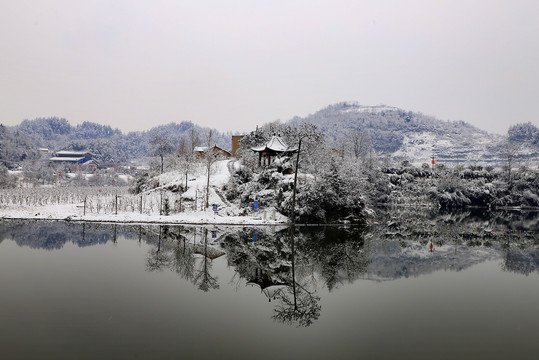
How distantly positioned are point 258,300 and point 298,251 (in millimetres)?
7926

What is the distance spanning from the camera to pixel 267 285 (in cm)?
1354

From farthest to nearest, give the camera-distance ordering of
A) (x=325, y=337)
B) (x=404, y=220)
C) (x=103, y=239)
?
(x=404, y=220) < (x=103, y=239) < (x=325, y=337)

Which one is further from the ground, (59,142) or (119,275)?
(59,142)

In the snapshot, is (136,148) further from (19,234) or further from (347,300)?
(347,300)

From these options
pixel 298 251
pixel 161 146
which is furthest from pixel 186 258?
pixel 161 146

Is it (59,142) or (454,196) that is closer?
(454,196)

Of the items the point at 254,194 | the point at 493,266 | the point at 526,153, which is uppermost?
the point at 526,153

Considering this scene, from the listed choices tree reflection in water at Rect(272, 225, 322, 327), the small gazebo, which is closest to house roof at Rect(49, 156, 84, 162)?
the small gazebo

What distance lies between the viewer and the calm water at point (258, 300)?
8.46m

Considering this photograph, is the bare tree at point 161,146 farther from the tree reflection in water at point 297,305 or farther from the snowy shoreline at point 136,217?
the tree reflection in water at point 297,305

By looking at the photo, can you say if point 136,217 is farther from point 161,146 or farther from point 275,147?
point 161,146

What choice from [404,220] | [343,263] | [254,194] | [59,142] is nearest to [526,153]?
[404,220]

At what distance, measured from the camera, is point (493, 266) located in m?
17.9

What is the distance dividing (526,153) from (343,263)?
156566 millimetres
